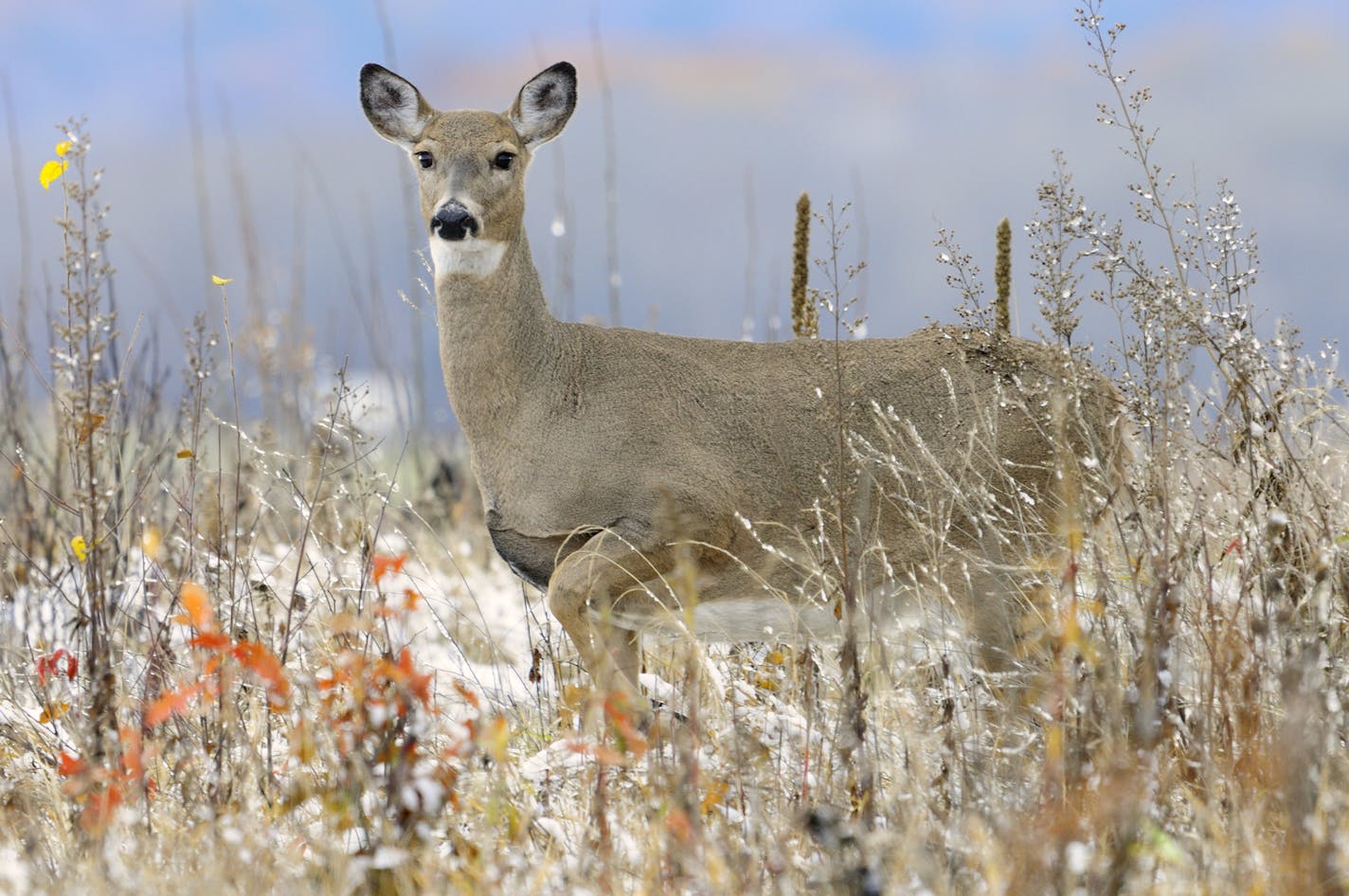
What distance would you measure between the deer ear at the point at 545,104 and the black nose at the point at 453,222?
2.82ft

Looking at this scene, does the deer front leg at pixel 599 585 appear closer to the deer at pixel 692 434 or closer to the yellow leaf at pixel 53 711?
the deer at pixel 692 434

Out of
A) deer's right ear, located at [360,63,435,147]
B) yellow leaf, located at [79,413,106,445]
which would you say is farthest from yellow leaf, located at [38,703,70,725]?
deer's right ear, located at [360,63,435,147]

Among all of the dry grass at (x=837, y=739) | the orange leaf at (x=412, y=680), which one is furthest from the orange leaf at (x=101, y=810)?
the orange leaf at (x=412, y=680)

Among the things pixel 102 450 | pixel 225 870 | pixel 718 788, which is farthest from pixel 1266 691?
pixel 102 450

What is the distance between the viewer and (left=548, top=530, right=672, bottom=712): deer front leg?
5.06 m

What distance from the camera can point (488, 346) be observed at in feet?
18.4

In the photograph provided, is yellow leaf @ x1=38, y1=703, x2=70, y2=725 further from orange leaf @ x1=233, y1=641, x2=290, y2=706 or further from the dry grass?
orange leaf @ x1=233, y1=641, x2=290, y2=706

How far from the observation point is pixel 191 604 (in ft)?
10.0

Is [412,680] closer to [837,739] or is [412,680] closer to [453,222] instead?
[837,739]

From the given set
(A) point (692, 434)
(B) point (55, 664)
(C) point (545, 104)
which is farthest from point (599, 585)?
(C) point (545, 104)

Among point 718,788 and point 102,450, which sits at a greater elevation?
point 102,450

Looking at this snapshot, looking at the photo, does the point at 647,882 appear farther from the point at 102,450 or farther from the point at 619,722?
the point at 102,450

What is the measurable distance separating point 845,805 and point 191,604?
1.68 metres

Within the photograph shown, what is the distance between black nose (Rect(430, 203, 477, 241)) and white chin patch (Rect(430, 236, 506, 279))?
121 millimetres
